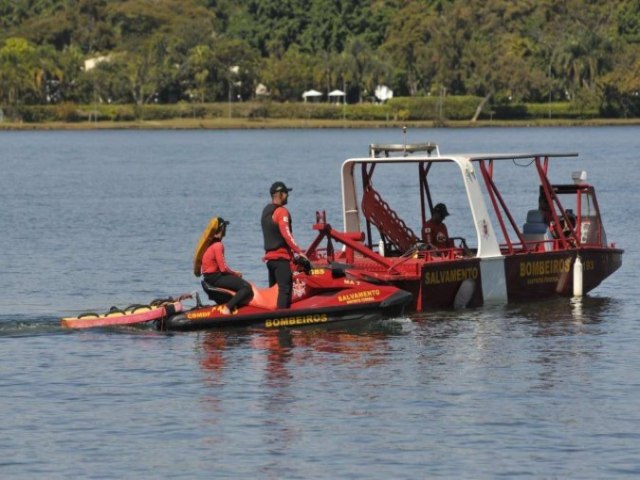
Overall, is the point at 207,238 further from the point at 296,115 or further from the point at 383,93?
the point at 383,93

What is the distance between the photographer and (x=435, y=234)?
26672mm

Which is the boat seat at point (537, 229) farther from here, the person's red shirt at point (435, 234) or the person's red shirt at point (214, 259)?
the person's red shirt at point (214, 259)

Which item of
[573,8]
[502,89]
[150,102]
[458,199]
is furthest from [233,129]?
[458,199]

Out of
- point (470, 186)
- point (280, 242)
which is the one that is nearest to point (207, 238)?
point (280, 242)

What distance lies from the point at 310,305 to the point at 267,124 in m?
148

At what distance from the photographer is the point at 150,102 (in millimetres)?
176000

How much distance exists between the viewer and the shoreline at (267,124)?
16588cm

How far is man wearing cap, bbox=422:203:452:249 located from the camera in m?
26.6

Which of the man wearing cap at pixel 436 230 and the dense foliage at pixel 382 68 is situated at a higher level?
the dense foliage at pixel 382 68

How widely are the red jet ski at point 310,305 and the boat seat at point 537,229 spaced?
4.40 metres

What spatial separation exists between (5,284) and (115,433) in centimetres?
1408

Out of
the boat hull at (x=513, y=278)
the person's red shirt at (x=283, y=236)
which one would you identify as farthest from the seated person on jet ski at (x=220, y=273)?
the boat hull at (x=513, y=278)

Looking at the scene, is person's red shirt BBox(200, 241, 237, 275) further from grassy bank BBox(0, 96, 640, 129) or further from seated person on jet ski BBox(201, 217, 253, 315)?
grassy bank BBox(0, 96, 640, 129)

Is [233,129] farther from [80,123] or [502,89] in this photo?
[502,89]
